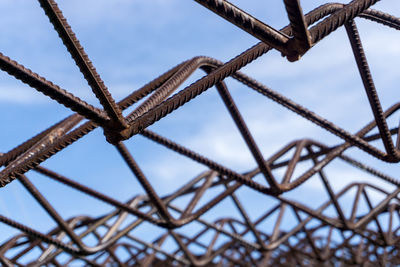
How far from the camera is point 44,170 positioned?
9.58 m

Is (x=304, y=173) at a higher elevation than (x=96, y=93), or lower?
higher

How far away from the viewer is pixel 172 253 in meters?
17.8

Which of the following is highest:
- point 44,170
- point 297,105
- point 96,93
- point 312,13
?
point 44,170

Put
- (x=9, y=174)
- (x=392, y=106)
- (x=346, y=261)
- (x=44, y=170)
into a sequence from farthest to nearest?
(x=346, y=261)
(x=392, y=106)
(x=44, y=170)
(x=9, y=174)

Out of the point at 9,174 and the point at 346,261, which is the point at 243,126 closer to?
the point at 9,174

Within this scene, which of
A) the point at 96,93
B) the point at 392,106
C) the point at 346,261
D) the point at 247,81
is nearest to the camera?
the point at 96,93

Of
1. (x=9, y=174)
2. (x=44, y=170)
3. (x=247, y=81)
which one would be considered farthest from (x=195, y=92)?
(x=44, y=170)

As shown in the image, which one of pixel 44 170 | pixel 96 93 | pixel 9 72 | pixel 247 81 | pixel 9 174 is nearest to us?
pixel 9 72

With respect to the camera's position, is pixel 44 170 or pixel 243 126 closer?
pixel 243 126

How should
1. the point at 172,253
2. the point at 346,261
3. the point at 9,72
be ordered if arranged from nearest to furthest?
the point at 9,72, the point at 172,253, the point at 346,261

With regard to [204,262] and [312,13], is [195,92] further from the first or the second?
[204,262]

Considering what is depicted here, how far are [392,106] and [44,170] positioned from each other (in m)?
6.58

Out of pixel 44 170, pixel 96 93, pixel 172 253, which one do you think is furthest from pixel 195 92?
pixel 172 253

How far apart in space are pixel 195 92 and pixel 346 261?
1684 cm
